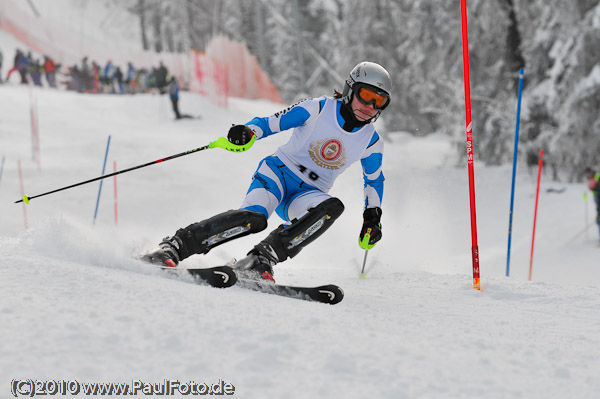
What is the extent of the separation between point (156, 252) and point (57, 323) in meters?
1.49

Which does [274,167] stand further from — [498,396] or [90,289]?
[498,396]

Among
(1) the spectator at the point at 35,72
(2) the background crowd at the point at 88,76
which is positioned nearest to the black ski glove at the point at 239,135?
(2) the background crowd at the point at 88,76

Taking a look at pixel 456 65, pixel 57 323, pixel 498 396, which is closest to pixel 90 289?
pixel 57 323

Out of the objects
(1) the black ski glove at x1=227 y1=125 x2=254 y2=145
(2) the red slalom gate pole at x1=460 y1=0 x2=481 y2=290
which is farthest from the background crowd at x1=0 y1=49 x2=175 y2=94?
(2) the red slalom gate pole at x1=460 y1=0 x2=481 y2=290

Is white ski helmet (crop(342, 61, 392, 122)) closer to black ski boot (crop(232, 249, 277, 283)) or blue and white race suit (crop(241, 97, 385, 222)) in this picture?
blue and white race suit (crop(241, 97, 385, 222))

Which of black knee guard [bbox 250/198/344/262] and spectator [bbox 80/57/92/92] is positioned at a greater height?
spectator [bbox 80/57/92/92]

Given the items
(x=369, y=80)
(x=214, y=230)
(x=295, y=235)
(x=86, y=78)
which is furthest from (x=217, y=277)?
(x=86, y=78)

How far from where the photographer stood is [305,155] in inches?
166

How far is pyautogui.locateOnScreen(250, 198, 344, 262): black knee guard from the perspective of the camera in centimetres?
370

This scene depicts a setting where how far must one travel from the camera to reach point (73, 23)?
3878 cm

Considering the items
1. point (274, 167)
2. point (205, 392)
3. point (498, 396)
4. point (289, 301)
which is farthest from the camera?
point (274, 167)

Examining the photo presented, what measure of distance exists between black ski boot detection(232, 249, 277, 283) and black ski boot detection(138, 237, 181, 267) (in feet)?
1.25

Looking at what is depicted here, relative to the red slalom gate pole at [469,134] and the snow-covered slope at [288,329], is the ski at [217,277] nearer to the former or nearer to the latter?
the snow-covered slope at [288,329]

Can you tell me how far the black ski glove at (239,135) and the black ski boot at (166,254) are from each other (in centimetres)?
72
